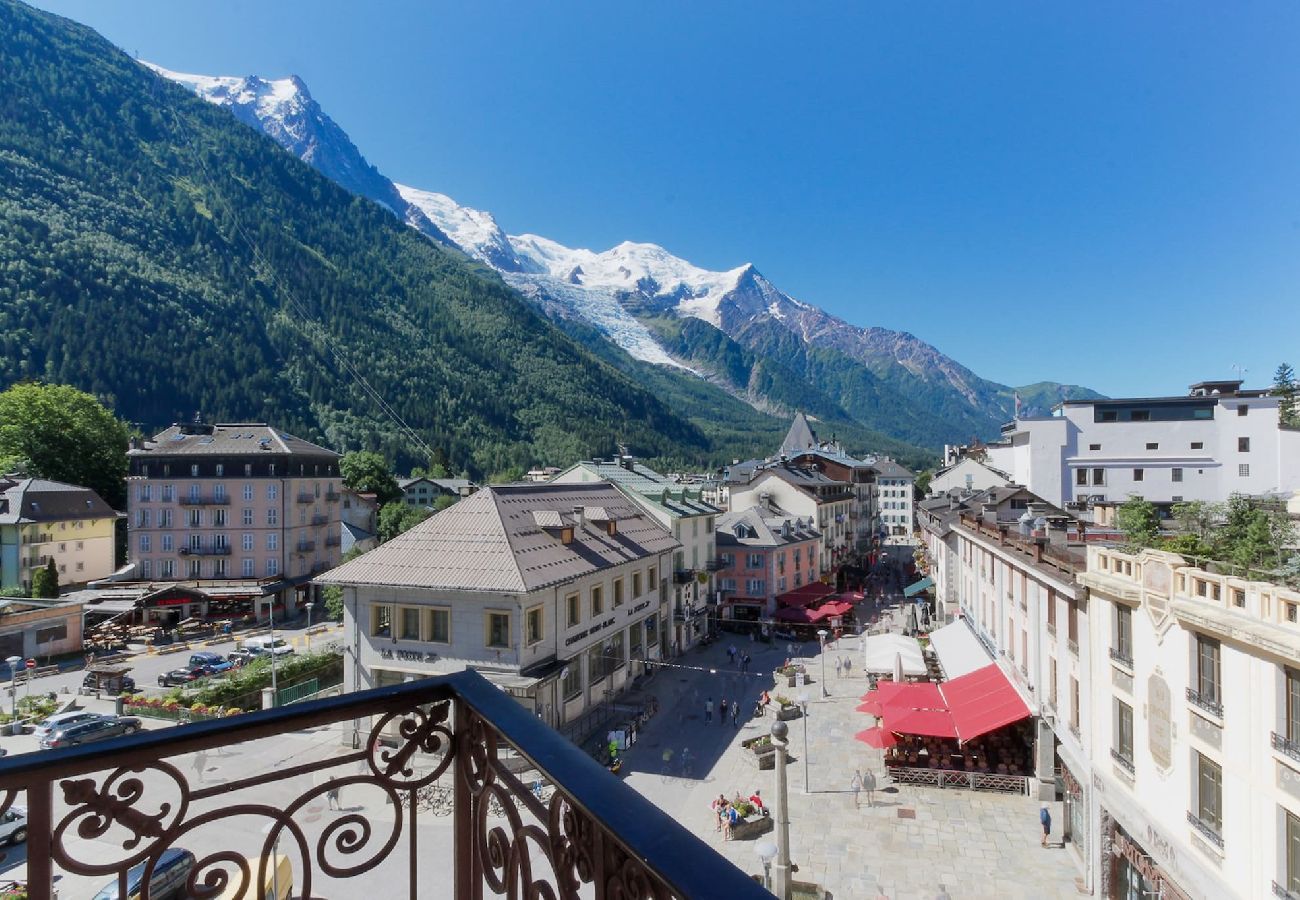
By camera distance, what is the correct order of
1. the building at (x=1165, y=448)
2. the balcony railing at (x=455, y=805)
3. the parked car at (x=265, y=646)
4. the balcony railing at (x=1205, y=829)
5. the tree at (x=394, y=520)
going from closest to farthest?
the balcony railing at (x=455, y=805)
the balcony railing at (x=1205, y=829)
the parked car at (x=265, y=646)
the building at (x=1165, y=448)
the tree at (x=394, y=520)

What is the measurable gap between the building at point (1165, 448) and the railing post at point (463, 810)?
58486 mm

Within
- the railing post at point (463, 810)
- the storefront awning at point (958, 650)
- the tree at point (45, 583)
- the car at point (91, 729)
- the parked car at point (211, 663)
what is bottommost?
the parked car at point (211, 663)

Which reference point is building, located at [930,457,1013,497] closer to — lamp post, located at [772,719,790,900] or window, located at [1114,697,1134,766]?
window, located at [1114,697,1134,766]

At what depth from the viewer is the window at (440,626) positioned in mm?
25142

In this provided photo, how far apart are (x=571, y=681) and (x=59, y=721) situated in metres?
19.1

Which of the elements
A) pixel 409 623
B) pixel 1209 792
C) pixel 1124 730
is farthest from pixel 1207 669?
pixel 409 623

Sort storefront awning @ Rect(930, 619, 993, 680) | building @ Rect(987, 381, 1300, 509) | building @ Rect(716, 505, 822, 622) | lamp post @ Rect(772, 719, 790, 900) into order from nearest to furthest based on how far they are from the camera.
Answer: lamp post @ Rect(772, 719, 790, 900)
storefront awning @ Rect(930, 619, 993, 680)
building @ Rect(716, 505, 822, 622)
building @ Rect(987, 381, 1300, 509)

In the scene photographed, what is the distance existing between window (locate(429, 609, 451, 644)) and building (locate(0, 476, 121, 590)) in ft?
A: 128

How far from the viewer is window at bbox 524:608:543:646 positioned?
24669 millimetres

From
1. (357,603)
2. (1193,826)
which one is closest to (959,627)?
(1193,826)

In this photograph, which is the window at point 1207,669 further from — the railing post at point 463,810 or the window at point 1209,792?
the railing post at point 463,810

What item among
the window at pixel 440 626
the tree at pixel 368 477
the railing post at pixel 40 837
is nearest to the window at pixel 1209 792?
the railing post at pixel 40 837

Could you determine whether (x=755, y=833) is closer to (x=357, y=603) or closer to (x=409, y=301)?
(x=357, y=603)

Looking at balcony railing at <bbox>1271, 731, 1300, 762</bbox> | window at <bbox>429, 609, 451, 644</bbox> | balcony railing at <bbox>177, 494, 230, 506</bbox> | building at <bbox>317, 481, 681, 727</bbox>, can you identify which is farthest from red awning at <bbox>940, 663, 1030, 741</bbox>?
balcony railing at <bbox>177, 494, 230, 506</bbox>
